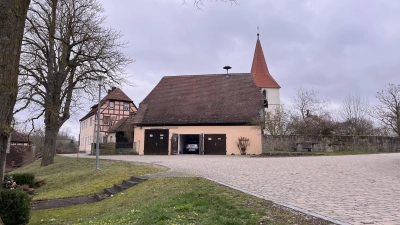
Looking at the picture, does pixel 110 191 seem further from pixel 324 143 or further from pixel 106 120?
pixel 106 120

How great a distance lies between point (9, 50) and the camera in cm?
577

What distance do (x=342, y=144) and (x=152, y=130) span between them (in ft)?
58.6

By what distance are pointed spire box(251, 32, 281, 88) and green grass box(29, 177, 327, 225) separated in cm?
4678

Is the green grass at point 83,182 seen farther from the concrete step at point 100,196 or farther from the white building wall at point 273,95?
the white building wall at point 273,95

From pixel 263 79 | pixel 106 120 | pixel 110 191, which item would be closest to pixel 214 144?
pixel 110 191

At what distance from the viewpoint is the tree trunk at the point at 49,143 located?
22.1m

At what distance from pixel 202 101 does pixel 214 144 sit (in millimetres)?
5342

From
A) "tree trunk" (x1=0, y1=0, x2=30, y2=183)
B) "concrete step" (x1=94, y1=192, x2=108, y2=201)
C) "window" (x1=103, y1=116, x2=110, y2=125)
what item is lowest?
"concrete step" (x1=94, y1=192, x2=108, y2=201)

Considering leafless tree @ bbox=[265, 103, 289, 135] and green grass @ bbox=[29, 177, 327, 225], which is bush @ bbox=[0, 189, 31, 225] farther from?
leafless tree @ bbox=[265, 103, 289, 135]

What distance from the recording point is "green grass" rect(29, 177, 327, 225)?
560 centimetres

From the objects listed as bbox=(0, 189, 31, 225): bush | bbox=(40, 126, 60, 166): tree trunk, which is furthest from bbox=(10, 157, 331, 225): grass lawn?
bbox=(40, 126, 60, 166): tree trunk

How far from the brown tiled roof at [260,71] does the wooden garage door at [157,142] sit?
88.9 ft

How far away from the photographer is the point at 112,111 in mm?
49781

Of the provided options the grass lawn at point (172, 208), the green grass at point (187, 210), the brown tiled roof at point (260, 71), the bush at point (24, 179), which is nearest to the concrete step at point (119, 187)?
the grass lawn at point (172, 208)
